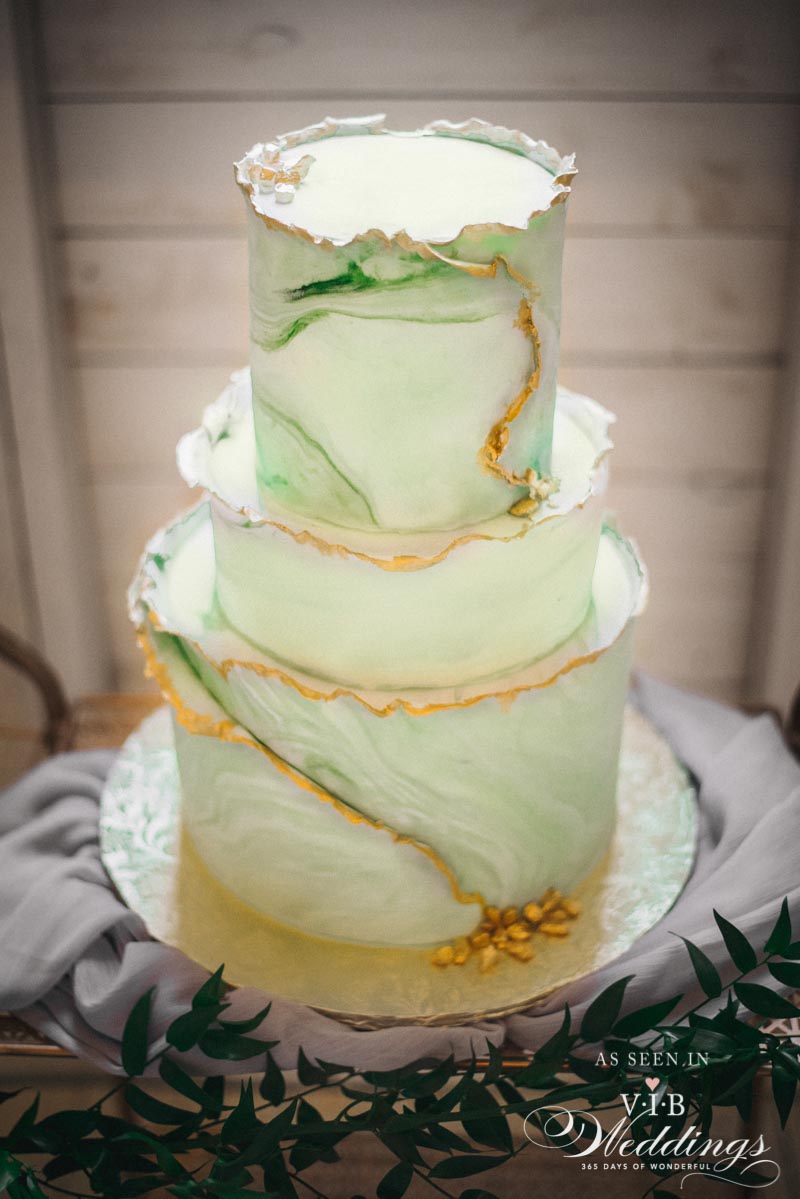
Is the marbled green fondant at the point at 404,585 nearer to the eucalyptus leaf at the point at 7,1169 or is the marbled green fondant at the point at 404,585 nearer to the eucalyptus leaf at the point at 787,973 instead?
the eucalyptus leaf at the point at 787,973

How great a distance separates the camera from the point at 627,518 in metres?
1.86

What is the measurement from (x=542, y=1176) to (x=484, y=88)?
1.38 metres

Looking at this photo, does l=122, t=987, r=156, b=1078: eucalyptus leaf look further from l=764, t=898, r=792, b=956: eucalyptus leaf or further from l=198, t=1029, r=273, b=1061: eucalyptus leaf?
l=764, t=898, r=792, b=956: eucalyptus leaf

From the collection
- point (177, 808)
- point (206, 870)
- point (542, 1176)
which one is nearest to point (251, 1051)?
point (206, 870)

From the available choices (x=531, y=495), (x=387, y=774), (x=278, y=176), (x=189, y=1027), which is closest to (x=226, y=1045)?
(x=189, y=1027)

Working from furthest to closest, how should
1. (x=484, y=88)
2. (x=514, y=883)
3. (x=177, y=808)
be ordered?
(x=484, y=88), (x=177, y=808), (x=514, y=883)

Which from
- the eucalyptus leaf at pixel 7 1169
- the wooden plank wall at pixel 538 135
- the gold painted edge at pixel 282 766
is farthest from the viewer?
the wooden plank wall at pixel 538 135

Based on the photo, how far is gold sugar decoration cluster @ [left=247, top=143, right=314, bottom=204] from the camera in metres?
0.98

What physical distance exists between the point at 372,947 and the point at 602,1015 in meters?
0.28

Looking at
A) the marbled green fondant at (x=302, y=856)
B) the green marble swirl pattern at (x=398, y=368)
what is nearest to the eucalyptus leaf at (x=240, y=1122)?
the marbled green fondant at (x=302, y=856)

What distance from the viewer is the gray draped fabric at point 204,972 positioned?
110 centimetres

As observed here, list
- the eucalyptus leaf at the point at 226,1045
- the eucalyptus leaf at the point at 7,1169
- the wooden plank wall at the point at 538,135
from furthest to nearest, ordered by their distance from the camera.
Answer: the wooden plank wall at the point at 538,135 < the eucalyptus leaf at the point at 226,1045 < the eucalyptus leaf at the point at 7,1169

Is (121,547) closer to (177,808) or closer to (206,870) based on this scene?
(177,808)

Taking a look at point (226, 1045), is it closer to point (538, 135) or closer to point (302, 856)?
point (302, 856)
